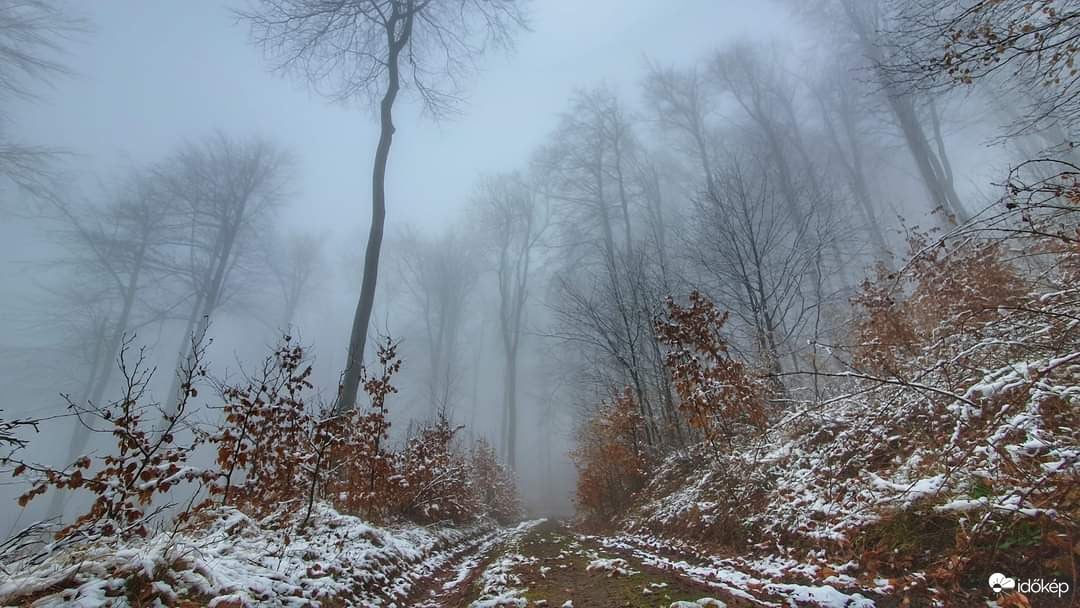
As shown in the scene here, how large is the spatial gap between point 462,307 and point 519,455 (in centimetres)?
1940

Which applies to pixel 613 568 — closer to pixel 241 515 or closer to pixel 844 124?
pixel 241 515

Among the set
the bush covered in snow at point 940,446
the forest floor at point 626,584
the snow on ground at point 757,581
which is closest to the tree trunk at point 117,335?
the forest floor at point 626,584

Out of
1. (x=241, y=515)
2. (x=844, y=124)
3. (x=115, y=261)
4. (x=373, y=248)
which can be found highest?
(x=844, y=124)

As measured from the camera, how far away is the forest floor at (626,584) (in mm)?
2762

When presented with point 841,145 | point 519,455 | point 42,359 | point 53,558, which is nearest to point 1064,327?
point 53,558

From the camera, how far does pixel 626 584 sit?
3502 millimetres

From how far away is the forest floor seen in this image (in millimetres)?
2762

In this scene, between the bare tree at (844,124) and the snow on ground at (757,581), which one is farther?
the bare tree at (844,124)

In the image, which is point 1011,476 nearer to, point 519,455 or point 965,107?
point 965,107


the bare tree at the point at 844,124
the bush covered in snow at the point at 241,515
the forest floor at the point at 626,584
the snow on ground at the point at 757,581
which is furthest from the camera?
the bare tree at the point at 844,124

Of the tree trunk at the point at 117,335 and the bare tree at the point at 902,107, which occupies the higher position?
the bare tree at the point at 902,107

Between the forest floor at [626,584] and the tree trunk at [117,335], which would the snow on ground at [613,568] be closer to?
the forest floor at [626,584]

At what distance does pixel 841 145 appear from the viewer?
20734 mm

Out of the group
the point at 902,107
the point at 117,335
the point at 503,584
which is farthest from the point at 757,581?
the point at 117,335
